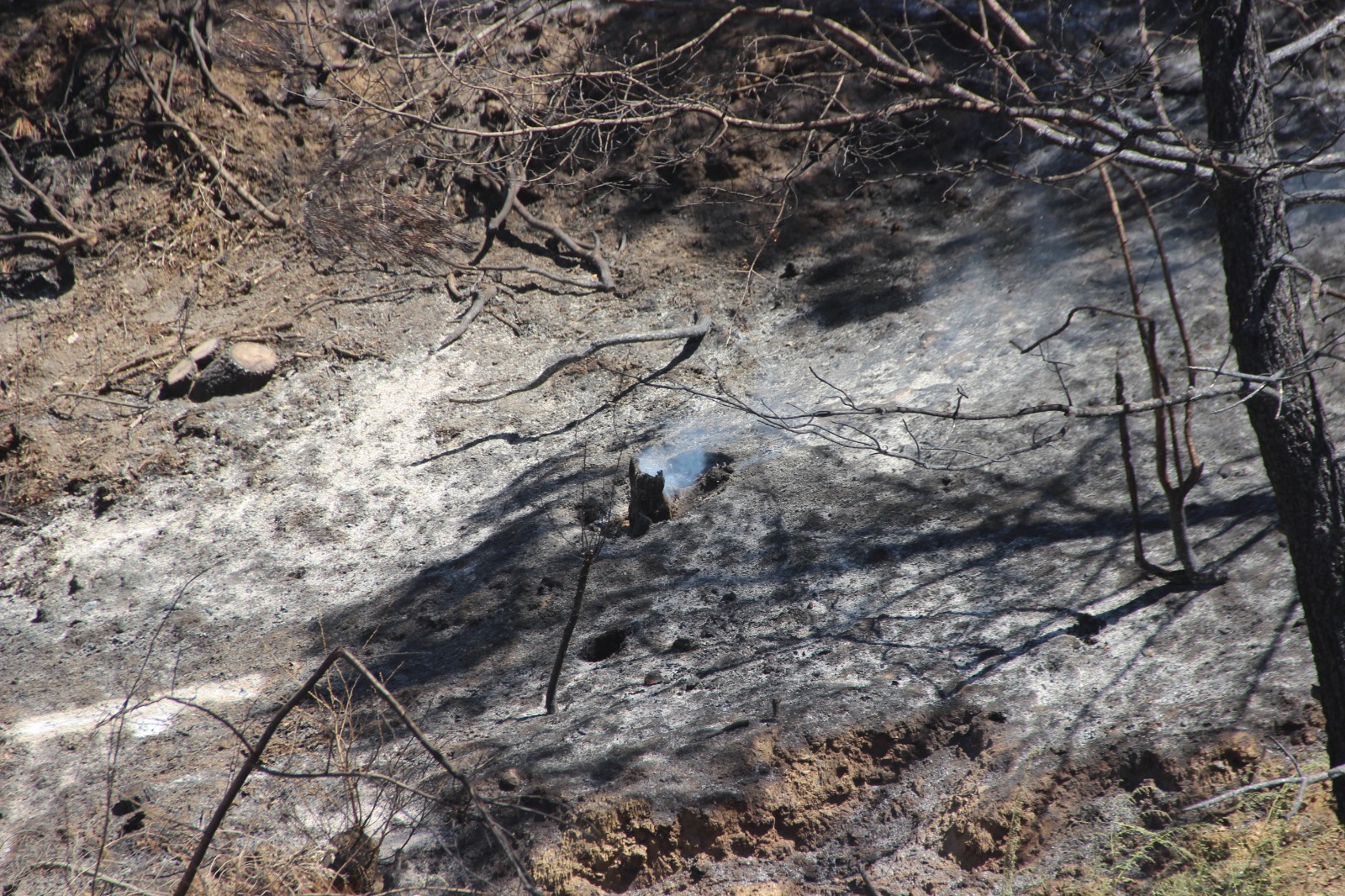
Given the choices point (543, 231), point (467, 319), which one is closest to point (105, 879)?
point (467, 319)

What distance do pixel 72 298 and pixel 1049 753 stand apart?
22.6 ft

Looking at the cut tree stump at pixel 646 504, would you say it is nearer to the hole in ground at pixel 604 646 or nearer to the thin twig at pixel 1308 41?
the hole in ground at pixel 604 646

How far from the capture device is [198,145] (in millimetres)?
6648

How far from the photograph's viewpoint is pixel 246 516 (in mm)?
4676

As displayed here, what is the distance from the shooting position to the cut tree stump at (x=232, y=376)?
5.41 m

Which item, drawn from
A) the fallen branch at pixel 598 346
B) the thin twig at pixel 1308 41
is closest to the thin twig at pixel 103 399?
the fallen branch at pixel 598 346

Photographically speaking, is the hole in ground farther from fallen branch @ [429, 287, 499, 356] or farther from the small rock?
fallen branch @ [429, 287, 499, 356]

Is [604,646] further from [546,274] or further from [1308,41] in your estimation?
[546,274]

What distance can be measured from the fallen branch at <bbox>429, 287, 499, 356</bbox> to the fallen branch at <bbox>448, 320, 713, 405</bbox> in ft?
1.88

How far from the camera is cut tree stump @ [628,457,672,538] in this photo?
160 inches

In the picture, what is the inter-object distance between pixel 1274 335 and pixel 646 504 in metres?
2.53

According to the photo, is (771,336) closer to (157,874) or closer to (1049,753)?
(1049,753)

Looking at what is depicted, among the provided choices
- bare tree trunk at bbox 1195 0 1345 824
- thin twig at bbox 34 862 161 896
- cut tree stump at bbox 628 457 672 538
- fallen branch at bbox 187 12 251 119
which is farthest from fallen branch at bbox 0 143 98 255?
bare tree trunk at bbox 1195 0 1345 824

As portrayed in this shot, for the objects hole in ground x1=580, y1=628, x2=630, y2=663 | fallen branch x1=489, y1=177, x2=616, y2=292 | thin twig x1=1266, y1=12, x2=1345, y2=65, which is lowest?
hole in ground x1=580, y1=628, x2=630, y2=663
